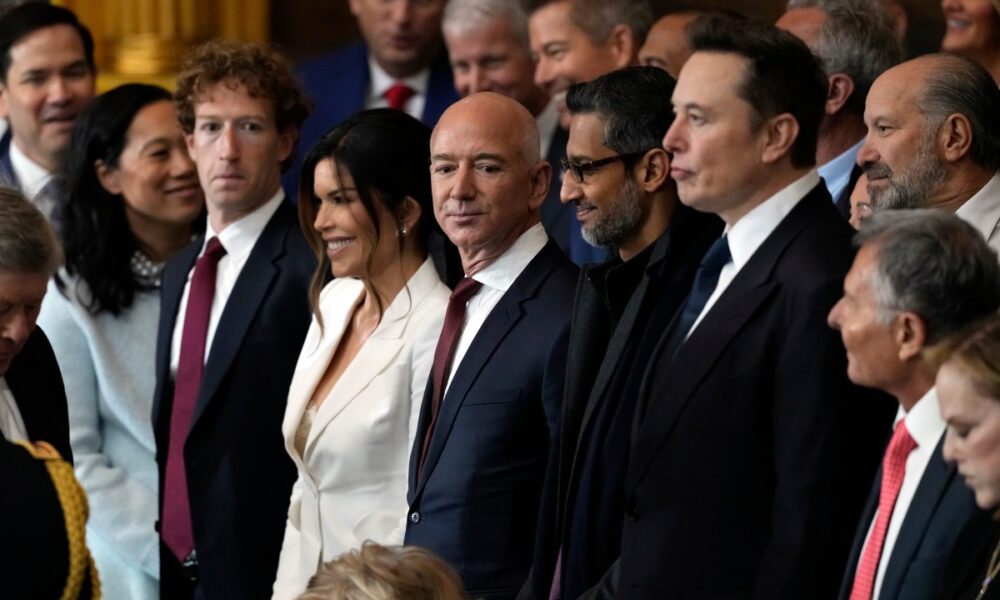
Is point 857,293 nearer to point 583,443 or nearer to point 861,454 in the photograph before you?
point 861,454

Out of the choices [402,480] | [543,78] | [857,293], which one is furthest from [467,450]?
[543,78]

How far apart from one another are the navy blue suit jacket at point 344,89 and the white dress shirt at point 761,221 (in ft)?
10.3

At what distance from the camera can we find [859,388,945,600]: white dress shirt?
3.29 meters

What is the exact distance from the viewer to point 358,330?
185 inches

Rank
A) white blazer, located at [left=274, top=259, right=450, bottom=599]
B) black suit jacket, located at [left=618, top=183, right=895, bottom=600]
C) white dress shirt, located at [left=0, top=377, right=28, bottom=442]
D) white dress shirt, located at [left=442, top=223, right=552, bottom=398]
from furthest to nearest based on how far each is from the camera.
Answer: white blazer, located at [left=274, top=259, right=450, bottom=599], white dress shirt, located at [left=442, top=223, right=552, bottom=398], white dress shirt, located at [left=0, top=377, right=28, bottom=442], black suit jacket, located at [left=618, top=183, right=895, bottom=600]

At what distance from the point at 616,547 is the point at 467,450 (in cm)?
45

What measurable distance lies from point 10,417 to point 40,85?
2717 mm

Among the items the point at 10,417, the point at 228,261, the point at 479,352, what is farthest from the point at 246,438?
the point at 10,417

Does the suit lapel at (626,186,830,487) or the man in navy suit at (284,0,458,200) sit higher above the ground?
the man in navy suit at (284,0,458,200)

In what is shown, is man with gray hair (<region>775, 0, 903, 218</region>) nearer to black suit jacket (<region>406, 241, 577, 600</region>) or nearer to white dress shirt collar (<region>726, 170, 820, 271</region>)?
black suit jacket (<region>406, 241, 577, 600</region>)

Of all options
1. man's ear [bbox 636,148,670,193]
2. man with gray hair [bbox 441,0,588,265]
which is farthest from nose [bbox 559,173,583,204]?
man with gray hair [bbox 441,0,588,265]

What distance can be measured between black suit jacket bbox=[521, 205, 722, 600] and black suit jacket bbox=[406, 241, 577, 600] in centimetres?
13

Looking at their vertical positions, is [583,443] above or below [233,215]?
below

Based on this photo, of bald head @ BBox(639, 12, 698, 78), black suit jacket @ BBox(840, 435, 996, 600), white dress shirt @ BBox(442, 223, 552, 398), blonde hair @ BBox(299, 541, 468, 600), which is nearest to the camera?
blonde hair @ BBox(299, 541, 468, 600)
